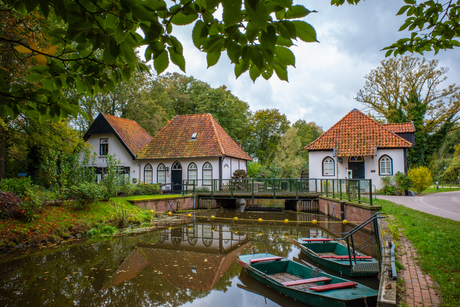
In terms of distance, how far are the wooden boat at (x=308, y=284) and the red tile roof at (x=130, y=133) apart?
64.5 ft

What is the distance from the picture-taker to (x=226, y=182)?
21.9m

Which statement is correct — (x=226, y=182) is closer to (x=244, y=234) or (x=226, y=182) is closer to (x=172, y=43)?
(x=244, y=234)

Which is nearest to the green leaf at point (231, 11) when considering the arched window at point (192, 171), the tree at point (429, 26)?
the tree at point (429, 26)

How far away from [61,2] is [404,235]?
9575mm

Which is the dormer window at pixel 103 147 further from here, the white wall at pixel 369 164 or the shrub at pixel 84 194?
the white wall at pixel 369 164

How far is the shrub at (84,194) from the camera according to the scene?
42.7 feet

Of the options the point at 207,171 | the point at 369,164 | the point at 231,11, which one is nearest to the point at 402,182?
the point at 369,164

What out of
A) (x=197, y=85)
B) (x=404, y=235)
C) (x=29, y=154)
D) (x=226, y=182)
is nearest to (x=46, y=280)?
(x=404, y=235)

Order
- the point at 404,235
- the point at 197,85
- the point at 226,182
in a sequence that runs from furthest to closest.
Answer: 1. the point at 197,85
2. the point at 226,182
3. the point at 404,235

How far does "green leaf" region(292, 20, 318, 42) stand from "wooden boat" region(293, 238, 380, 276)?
655cm

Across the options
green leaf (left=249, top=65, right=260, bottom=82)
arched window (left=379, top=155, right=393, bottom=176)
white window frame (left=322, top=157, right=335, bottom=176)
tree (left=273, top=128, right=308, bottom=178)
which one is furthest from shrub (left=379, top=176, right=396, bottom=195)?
green leaf (left=249, top=65, right=260, bottom=82)

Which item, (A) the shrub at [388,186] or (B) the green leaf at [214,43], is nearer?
(B) the green leaf at [214,43]

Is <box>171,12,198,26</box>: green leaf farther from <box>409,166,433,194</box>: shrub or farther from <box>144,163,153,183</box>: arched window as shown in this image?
<box>144,163,153,183</box>: arched window

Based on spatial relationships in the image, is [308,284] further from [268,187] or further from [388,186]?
[388,186]
